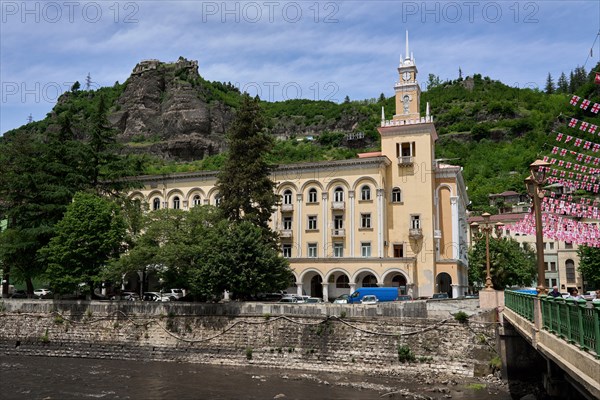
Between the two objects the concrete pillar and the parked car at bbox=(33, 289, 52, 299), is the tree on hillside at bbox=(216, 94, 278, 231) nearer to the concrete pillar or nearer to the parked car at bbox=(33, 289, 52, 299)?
the concrete pillar

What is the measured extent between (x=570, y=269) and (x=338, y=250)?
47434 mm

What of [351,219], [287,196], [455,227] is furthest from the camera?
[287,196]

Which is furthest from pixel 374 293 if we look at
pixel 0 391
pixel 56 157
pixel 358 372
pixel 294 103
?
pixel 294 103

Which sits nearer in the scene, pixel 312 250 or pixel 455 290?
pixel 455 290

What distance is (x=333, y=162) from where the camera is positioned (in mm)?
50688

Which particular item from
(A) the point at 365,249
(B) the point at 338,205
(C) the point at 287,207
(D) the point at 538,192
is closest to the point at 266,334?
(A) the point at 365,249

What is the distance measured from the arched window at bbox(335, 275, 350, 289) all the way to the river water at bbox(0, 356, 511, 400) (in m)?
20.0

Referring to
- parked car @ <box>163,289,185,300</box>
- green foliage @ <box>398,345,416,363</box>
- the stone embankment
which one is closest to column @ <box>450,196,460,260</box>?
the stone embankment

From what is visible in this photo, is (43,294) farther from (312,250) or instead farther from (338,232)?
(338,232)

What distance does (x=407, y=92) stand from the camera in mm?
53062

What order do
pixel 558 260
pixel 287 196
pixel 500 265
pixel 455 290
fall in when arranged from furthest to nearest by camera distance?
pixel 558 260 → pixel 500 265 → pixel 287 196 → pixel 455 290

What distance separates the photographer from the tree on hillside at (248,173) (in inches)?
1693

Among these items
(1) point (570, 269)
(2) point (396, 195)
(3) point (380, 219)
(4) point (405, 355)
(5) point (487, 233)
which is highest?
(2) point (396, 195)

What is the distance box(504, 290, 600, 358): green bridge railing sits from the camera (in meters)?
9.53
